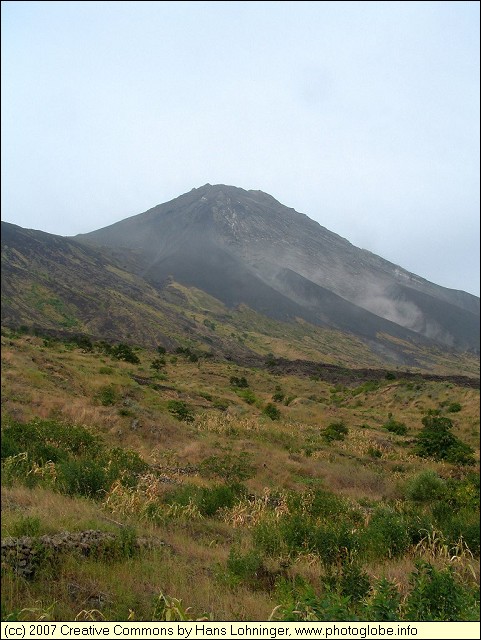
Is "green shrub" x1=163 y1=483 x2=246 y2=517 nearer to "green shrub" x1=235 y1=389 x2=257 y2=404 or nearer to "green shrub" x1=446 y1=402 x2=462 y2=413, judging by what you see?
"green shrub" x1=235 y1=389 x2=257 y2=404

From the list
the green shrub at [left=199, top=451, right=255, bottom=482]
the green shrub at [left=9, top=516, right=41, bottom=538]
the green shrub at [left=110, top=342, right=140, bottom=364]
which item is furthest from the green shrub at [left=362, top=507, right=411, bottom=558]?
the green shrub at [left=110, top=342, right=140, bottom=364]

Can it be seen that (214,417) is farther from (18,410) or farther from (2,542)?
(2,542)

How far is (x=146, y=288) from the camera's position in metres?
107

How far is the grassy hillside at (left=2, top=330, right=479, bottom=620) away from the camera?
4.18 m

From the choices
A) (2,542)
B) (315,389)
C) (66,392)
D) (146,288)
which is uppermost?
(146,288)

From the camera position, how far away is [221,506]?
339 inches

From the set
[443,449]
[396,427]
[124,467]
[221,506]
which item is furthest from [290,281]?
[221,506]

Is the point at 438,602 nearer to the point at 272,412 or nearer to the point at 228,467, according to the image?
the point at 228,467

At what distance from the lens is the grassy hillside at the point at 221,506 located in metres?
4.18

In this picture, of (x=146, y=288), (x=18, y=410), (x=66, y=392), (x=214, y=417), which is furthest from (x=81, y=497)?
(x=146, y=288)

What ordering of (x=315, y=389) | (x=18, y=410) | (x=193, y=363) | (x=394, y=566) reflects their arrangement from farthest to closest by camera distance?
(x=193, y=363) < (x=315, y=389) < (x=18, y=410) < (x=394, y=566)

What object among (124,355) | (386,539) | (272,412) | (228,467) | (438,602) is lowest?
(272,412)

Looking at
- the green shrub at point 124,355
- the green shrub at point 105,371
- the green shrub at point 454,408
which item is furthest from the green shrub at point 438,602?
the green shrub at point 124,355

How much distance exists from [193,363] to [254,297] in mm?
95874
